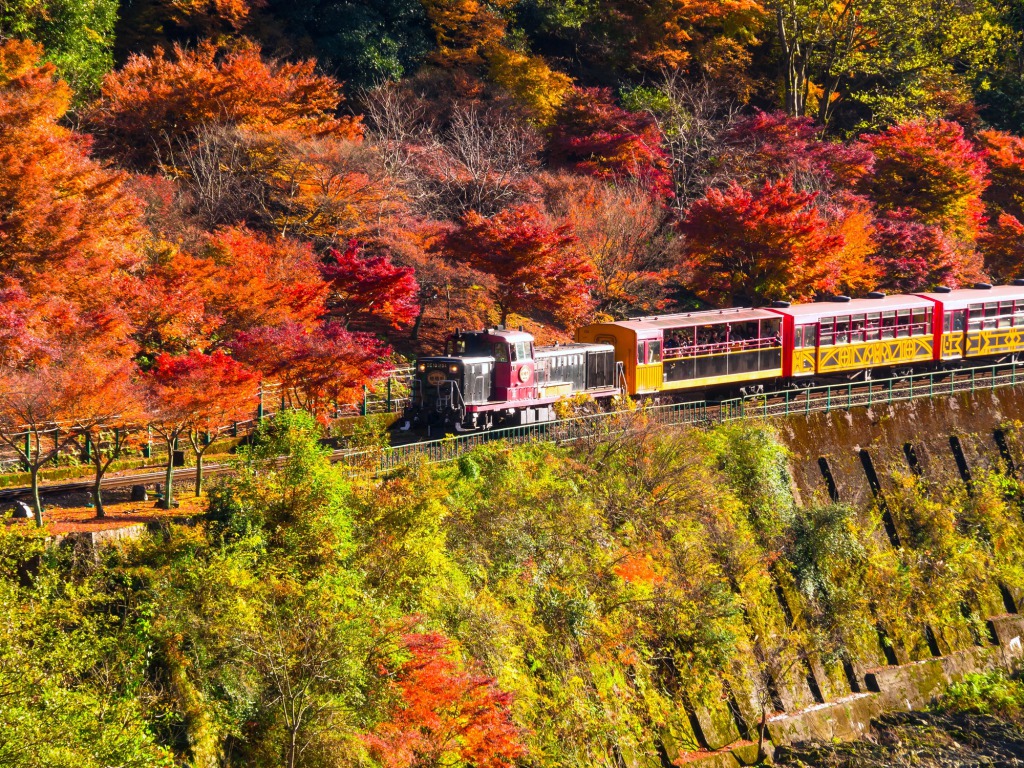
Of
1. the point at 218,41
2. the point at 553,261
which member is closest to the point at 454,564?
the point at 553,261

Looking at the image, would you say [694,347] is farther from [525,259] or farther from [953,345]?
[953,345]

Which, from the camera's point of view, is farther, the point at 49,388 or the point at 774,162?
the point at 774,162

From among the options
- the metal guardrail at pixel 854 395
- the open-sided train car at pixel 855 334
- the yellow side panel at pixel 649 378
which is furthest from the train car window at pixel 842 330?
the yellow side panel at pixel 649 378

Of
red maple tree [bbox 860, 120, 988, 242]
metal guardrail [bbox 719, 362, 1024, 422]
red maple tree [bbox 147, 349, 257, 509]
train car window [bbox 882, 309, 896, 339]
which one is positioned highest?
red maple tree [bbox 860, 120, 988, 242]

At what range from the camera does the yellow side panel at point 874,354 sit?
3428 centimetres

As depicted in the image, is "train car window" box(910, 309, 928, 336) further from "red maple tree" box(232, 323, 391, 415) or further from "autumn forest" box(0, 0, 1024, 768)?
"red maple tree" box(232, 323, 391, 415)

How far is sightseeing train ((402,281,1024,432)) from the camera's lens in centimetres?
2795

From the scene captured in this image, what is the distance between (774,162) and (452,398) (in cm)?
2127

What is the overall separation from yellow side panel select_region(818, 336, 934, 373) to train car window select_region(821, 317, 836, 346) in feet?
0.56

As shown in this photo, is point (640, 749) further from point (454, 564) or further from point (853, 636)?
point (853, 636)

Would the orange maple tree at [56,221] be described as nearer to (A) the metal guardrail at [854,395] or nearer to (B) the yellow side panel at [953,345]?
(A) the metal guardrail at [854,395]

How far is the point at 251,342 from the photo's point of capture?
2473 cm

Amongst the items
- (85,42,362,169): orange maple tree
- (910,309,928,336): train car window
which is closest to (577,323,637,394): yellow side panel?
(910,309,928,336): train car window

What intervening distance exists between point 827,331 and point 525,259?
886cm
